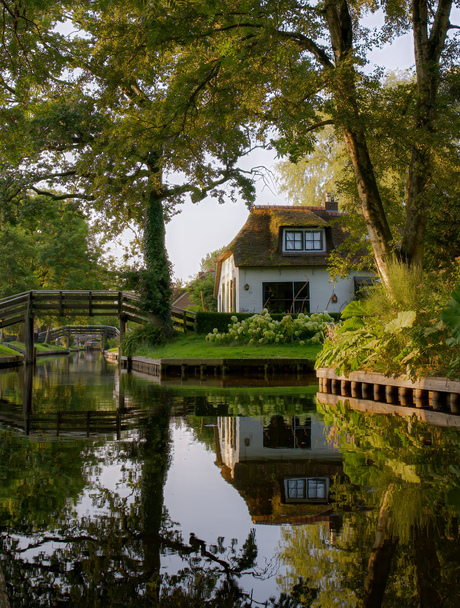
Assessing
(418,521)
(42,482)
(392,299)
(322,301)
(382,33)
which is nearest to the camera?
(418,521)

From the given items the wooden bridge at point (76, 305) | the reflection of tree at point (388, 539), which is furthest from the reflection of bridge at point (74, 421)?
the wooden bridge at point (76, 305)

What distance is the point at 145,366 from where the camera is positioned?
21.0 meters

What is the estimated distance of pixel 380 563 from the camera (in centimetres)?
249

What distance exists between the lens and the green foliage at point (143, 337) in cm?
2305

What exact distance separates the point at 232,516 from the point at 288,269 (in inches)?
959

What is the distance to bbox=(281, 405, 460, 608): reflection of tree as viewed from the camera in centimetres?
225

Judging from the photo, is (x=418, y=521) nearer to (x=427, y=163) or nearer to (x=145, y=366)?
(x=427, y=163)

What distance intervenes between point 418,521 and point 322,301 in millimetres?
24548

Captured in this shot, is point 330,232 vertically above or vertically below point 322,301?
above

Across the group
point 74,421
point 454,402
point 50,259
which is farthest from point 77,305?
point 454,402

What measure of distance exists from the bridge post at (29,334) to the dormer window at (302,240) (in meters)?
12.2

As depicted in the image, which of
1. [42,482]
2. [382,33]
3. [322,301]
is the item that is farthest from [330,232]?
[42,482]

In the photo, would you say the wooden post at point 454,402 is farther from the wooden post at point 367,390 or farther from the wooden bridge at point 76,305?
the wooden bridge at point 76,305

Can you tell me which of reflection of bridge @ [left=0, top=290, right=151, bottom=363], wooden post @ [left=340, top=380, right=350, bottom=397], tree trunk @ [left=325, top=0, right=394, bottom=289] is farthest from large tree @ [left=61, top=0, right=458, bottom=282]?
reflection of bridge @ [left=0, top=290, right=151, bottom=363]
